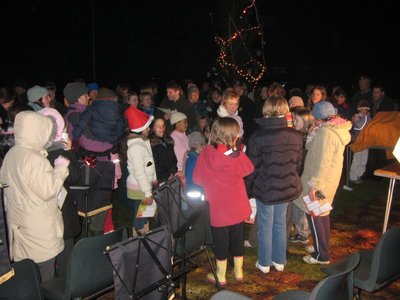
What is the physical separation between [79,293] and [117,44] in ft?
71.0

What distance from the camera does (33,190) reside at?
9.62 feet

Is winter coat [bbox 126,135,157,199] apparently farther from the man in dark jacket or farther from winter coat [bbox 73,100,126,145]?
the man in dark jacket

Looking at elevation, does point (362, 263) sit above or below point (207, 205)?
below

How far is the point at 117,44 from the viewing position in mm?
23000

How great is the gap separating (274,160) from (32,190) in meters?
2.14

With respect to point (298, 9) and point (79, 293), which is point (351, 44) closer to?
point (298, 9)

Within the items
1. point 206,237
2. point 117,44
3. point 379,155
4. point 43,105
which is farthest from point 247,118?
point 117,44

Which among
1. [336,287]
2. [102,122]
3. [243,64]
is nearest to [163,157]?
[102,122]

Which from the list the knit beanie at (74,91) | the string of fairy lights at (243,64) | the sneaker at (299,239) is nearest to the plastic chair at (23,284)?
the knit beanie at (74,91)

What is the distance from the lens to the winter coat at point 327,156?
13.5 feet

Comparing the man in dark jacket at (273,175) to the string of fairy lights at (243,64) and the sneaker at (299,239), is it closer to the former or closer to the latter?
the sneaker at (299,239)

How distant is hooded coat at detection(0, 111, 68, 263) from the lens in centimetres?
291

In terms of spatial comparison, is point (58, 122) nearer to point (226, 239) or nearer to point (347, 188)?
point (226, 239)

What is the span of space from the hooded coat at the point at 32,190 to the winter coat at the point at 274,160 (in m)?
1.80
